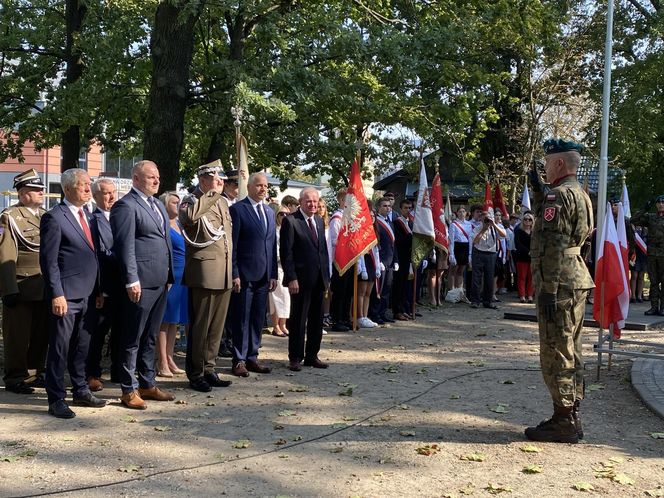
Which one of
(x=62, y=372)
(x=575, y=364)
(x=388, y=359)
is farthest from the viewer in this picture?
(x=388, y=359)

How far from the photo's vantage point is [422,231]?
13.9 metres

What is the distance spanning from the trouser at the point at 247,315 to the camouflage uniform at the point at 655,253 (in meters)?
9.13

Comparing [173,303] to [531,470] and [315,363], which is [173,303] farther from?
[531,470]

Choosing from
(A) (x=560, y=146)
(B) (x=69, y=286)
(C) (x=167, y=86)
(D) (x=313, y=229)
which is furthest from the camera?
(C) (x=167, y=86)

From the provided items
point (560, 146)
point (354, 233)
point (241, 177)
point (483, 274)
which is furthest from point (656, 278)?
point (560, 146)

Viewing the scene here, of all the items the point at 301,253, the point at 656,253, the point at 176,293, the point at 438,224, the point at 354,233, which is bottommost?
the point at 176,293

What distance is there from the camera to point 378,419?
6719 mm

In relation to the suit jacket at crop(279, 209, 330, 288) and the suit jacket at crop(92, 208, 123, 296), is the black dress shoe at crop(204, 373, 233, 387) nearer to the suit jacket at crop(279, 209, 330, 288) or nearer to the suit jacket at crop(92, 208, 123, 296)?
the suit jacket at crop(92, 208, 123, 296)

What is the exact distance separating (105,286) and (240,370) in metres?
1.82

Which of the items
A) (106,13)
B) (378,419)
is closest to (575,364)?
(378,419)

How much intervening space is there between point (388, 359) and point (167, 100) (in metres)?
5.82

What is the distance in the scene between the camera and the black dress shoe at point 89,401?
693 cm

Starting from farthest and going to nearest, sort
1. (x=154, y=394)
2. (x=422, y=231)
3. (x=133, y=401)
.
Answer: (x=422, y=231), (x=154, y=394), (x=133, y=401)

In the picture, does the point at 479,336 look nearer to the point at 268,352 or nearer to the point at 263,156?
the point at 268,352
